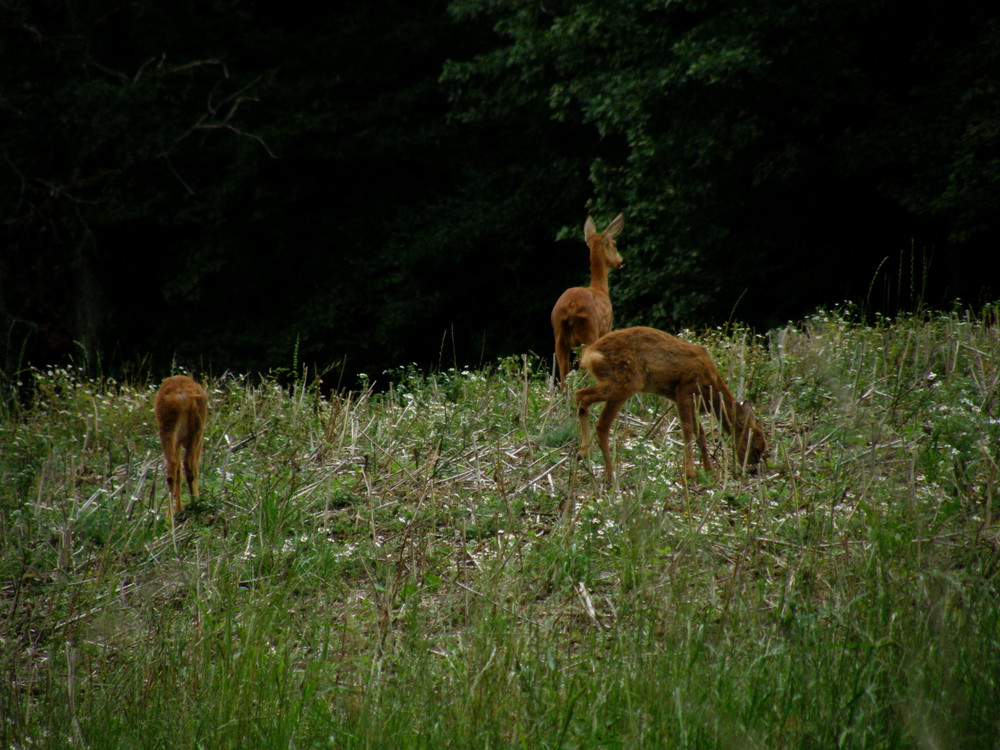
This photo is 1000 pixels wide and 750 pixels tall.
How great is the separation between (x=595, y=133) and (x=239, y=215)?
6.11 m

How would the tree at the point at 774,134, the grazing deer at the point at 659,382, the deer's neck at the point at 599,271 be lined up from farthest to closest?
1. the tree at the point at 774,134
2. the deer's neck at the point at 599,271
3. the grazing deer at the point at 659,382

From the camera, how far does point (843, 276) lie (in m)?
14.4

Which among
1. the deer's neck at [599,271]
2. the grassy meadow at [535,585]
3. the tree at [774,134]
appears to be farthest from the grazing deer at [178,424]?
the tree at [774,134]

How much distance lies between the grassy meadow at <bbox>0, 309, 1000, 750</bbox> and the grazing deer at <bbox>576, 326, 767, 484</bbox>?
9.6 inches

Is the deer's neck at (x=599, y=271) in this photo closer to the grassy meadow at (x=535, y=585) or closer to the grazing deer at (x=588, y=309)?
the grazing deer at (x=588, y=309)

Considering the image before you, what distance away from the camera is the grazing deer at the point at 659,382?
179 inches

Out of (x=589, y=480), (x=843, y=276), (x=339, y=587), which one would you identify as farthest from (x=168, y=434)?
(x=843, y=276)

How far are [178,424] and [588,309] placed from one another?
2415 mm

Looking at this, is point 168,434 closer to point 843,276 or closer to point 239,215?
point 843,276

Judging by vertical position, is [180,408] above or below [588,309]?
below

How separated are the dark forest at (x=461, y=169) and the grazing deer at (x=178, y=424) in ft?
28.0

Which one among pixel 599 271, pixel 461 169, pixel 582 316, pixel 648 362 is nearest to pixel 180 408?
pixel 648 362

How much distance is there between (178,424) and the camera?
490 cm

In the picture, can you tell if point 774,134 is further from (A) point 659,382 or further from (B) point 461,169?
(A) point 659,382
